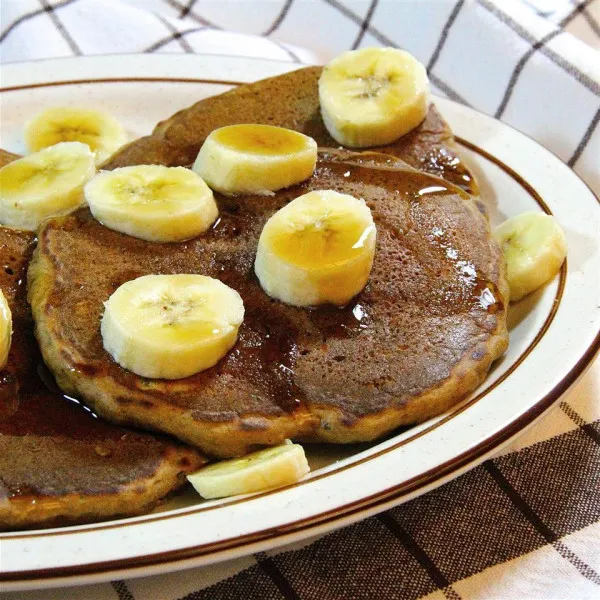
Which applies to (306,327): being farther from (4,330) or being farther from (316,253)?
(4,330)

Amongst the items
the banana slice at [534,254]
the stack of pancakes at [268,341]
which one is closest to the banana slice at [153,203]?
the stack of pancakes at [268,341]

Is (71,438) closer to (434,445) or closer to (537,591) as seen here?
(434,445)

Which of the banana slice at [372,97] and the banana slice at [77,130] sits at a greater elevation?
the banana slice at [372,97]

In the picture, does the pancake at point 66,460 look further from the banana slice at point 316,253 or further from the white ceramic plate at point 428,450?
the banana slice at point 316,253

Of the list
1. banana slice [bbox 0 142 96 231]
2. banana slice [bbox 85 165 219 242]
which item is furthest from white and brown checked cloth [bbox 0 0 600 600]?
banana slice [bbox 0 142 96 231]

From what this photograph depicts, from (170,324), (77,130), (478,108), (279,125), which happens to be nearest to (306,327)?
(170,324)

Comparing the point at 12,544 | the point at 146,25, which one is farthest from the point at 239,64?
the point at 12,544

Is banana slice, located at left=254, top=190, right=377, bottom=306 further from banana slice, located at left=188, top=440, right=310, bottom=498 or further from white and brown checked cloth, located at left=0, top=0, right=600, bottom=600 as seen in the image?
white and brown checked cloth, located at left=0, top=0, right=600, bottom=600
